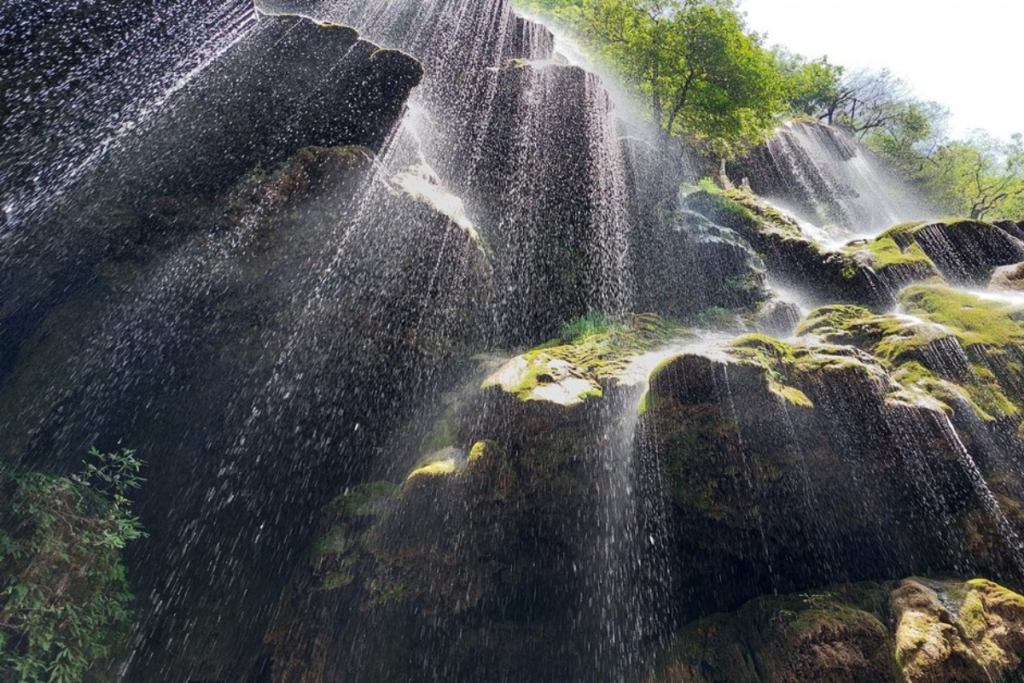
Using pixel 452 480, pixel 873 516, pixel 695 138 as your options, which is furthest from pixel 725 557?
pixel 695 138

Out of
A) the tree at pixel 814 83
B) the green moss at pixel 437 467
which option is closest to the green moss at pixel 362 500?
the green moss at pixel 437 467

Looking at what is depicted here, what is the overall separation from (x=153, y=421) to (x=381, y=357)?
4243mm

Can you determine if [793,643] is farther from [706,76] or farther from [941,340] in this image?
[706,76]

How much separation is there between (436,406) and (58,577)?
18.8 ft

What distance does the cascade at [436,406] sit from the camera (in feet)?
21.7

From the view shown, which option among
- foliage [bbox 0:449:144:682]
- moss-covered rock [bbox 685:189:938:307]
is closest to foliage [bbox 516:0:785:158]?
moss-covered rock [bbox 685:189:938:307]

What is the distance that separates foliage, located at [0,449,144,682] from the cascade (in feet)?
2.39

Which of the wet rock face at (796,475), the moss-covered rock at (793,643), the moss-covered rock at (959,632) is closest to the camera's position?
the moss-covered rock at (959,632)

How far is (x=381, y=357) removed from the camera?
9445 millimetres

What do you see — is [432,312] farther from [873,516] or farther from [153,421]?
[873,516]

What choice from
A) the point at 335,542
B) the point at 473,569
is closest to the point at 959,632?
the point at 473,569

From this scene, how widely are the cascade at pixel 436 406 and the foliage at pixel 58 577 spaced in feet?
2.39

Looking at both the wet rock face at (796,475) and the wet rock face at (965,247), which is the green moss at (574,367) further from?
the wet rock face at (965,247)

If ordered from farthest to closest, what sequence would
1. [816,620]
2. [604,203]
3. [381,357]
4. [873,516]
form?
[604,203] → [381,357] → [873,516] → [816,620]
